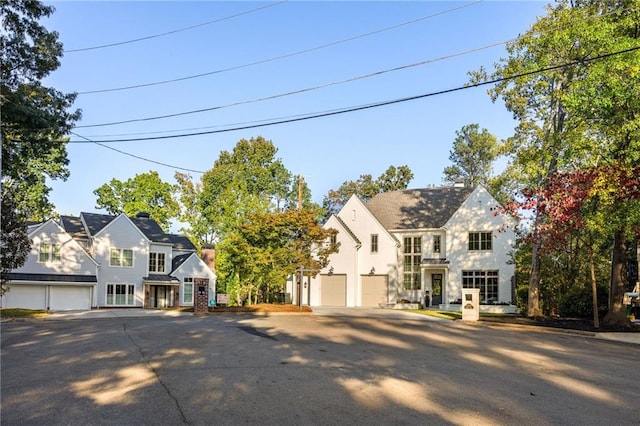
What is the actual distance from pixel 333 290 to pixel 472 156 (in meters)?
33.9

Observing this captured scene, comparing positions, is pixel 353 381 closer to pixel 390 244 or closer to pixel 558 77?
pixel 558 77

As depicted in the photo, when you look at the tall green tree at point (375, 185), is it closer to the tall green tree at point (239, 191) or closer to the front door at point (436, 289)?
the tall green tree at point (239, 191)

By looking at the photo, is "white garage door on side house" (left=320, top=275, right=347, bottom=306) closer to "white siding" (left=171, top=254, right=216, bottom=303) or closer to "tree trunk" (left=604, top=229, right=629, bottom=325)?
"white siding" (left=171, top=254, right=216, bottom=303)

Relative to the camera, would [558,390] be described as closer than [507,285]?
Yes

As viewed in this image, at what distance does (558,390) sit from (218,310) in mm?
20912

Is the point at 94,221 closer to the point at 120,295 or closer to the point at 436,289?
the point at 120,295

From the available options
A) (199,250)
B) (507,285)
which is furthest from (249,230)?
(199,250)

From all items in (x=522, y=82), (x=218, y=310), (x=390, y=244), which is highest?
(x=522, y=82)

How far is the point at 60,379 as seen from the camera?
885 centimetres

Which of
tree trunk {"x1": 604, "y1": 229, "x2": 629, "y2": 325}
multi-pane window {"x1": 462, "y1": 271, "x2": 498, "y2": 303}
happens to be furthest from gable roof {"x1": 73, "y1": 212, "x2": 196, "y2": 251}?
tree trunk {"x1": 604, "y1": 229, "x2": 629, "y2": 325}

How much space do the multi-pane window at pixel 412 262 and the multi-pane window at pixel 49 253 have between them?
24828mm

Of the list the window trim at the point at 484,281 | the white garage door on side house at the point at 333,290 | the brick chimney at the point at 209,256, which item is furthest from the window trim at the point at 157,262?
the window trim at the point at 484,281

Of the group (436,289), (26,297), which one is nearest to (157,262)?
(26,297)

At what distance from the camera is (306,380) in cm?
901
